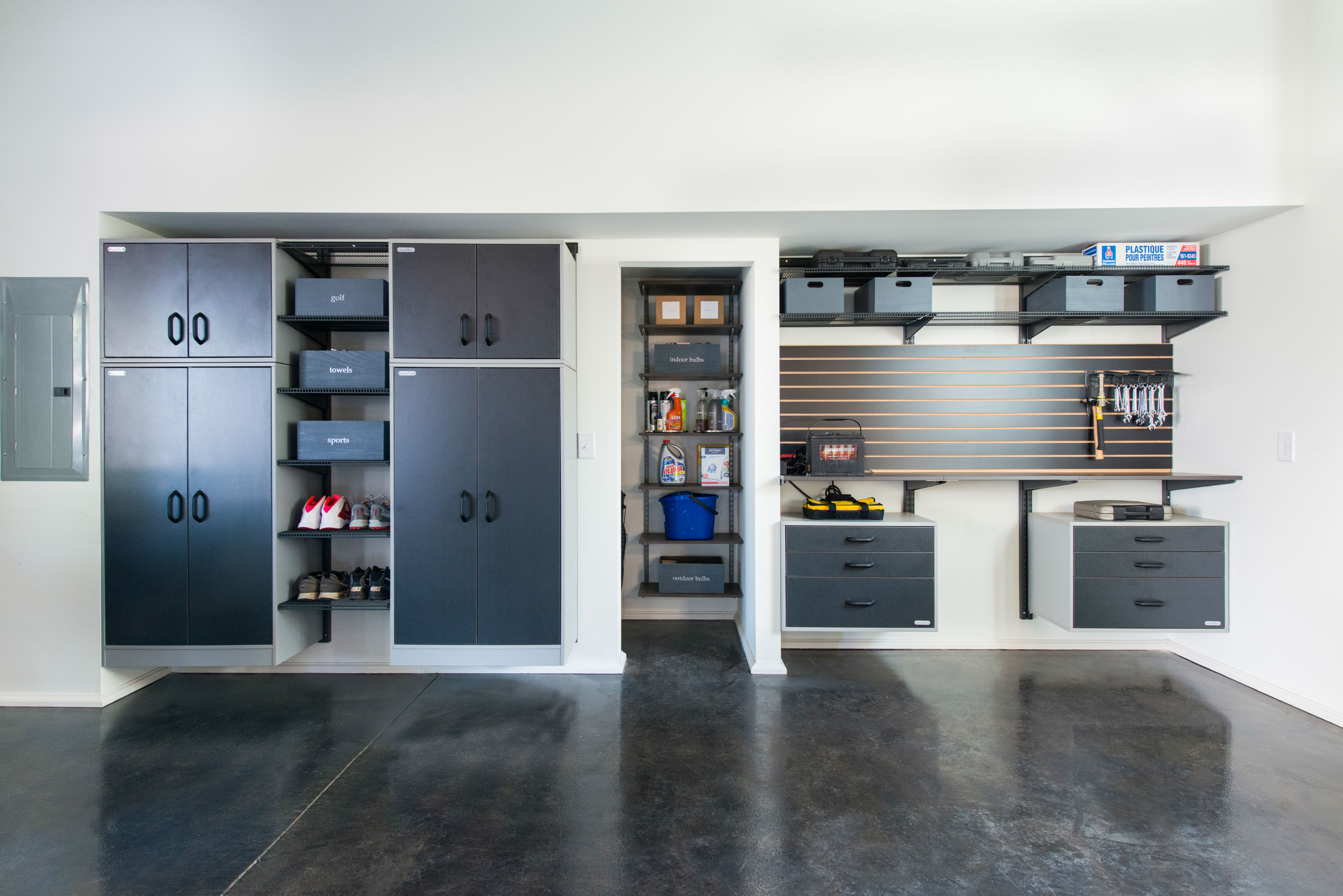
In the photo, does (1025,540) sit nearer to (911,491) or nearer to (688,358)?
(911,491)

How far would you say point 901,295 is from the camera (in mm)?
3234

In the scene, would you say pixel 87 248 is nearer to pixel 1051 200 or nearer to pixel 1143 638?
pixel 1051 200

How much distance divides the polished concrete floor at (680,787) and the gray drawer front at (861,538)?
74 cm

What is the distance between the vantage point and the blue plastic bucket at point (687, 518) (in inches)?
147

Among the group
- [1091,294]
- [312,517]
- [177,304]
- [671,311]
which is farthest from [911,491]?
[177,304]

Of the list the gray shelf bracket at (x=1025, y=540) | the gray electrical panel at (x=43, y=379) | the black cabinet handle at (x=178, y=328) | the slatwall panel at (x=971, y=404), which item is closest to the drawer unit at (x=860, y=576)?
the slatwall panel at (x=971, y=404)

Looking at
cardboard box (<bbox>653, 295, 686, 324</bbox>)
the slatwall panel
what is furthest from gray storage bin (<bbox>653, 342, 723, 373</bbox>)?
the slatwall panel

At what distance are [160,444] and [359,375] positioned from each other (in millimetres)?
1013

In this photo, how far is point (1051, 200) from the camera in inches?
109

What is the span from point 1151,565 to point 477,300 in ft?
12.4

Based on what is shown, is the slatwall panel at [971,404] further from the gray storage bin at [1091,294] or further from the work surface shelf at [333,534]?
the work surface shelf at [333,534]

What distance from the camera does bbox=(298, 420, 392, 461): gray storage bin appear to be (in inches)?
118

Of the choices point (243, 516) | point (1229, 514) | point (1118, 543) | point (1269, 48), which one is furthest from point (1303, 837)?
point (243, 516)

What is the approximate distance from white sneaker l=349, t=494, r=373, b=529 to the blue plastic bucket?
5.62 ft
